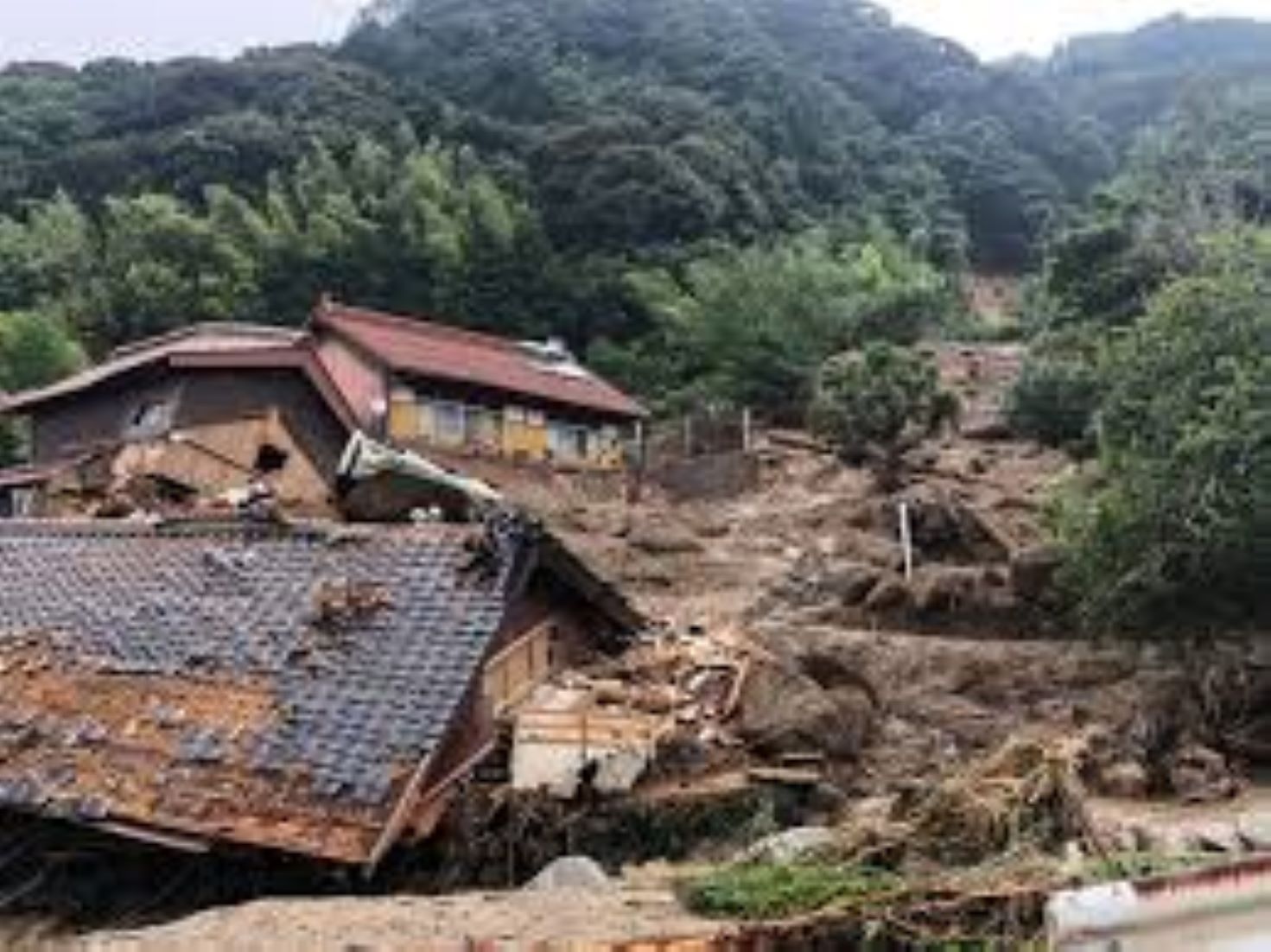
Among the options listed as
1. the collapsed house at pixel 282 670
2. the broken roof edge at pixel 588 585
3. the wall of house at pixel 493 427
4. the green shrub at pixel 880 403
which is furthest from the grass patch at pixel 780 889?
the green shrub at pixel 880 403

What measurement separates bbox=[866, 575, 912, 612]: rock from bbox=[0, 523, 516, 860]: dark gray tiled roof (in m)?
9.55

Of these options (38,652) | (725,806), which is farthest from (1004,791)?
(38,652)

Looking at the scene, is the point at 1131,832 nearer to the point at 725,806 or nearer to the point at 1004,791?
the point at 1004,791

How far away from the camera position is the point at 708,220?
5284 centimetres

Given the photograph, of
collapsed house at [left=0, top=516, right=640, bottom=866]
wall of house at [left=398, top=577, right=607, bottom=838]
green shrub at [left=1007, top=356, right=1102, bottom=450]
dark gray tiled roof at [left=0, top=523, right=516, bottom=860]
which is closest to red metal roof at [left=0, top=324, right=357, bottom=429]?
green shrub at [left=1007, top=356, right=1102, bottom=450]

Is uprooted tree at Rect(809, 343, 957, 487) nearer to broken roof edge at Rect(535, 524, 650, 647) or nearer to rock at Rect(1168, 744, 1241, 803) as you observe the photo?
rock at Rect(1168, 744, 1241, 803)

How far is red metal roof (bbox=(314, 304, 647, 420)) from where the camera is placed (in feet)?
109

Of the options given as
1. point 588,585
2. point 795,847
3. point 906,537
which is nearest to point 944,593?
point 906,537

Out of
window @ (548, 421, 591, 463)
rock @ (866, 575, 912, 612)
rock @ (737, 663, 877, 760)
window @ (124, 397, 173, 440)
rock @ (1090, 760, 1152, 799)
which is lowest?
window @ (548, 421, 591, 463)

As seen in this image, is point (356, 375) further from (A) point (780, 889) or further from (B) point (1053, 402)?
(A) point (780, 889)

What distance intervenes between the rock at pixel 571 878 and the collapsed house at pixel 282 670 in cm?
92

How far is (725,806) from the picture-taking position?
45.9ft

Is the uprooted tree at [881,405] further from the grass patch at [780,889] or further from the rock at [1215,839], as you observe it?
the grass patch at [780,889]

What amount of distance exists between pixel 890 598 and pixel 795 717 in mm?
8473
